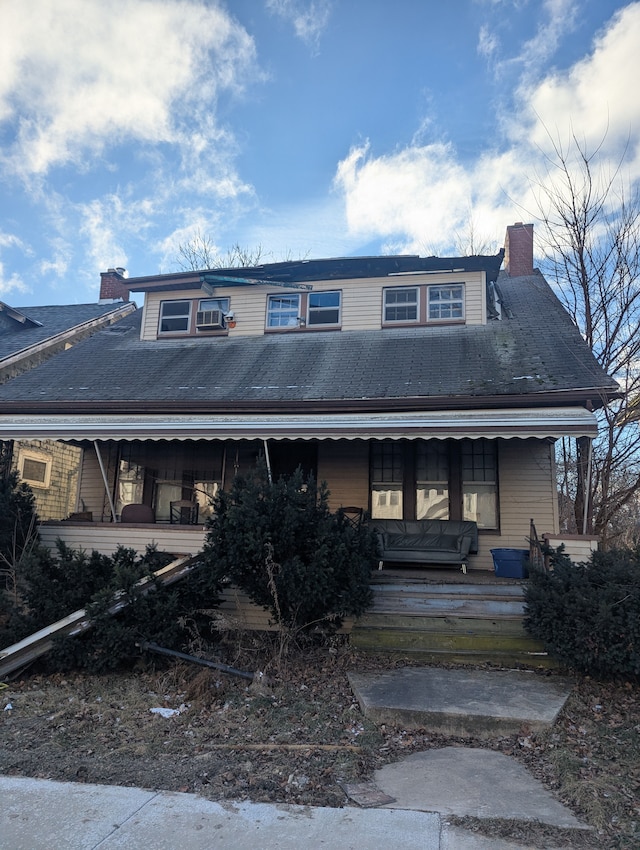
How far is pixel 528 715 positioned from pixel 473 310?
327 inches

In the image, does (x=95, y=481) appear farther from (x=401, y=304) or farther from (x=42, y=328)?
(x=401, y=304)

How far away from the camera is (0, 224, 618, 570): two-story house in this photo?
8516mm

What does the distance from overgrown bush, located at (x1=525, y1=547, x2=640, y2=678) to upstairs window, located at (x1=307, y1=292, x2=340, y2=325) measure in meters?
7.35

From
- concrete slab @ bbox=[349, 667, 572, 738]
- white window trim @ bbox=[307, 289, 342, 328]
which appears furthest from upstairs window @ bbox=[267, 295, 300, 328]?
concrete slab @ bbox=[349, 667, 572, 738]

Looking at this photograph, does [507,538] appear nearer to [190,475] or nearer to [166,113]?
[190,475]

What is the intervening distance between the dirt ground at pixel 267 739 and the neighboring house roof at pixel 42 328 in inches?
379

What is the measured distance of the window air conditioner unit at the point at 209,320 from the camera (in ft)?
40.9

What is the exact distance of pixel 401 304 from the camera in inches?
470

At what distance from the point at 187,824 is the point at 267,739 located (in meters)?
1.43

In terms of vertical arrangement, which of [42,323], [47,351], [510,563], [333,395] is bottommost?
[510,563]

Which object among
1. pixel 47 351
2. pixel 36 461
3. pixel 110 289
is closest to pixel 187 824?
pixel 47 351

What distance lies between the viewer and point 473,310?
453 inches

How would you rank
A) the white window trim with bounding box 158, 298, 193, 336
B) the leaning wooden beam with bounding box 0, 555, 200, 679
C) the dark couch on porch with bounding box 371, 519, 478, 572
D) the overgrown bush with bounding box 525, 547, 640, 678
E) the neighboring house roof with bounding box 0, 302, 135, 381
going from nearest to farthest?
the overgrown bush with bounding box 525, 547, 640, 678 < the leaning wooden beam with bounding box 0, 555, 200, 679 < the dark couch on porch with bounding box 371, 519, 478, 572 < the white window trim with bounding box 158, 298, 193, 336 < the neighboring house roof with bounding box 0, 302, 135, 381

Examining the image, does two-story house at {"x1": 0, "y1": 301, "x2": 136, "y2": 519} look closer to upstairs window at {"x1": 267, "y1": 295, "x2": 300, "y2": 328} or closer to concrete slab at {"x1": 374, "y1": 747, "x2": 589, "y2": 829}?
upstairs window at {"x1": 267, "y1": 295, "x2": 300, "y2": 328}
